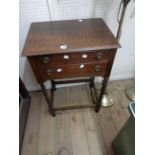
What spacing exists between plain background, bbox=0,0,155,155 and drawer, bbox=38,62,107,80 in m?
0.34

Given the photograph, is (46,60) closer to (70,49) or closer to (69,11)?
(70,49)

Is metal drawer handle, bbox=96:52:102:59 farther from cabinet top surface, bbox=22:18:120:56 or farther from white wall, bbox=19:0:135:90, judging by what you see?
white wall, bbox=19:0:135:90

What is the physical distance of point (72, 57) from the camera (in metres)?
1.01

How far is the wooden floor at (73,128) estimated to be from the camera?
133 centimetres

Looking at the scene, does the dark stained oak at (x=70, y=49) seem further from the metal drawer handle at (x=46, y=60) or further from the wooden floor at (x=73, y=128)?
the wooden floor at (x=73, y=128)

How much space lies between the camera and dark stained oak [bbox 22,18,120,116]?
3.17 feet
